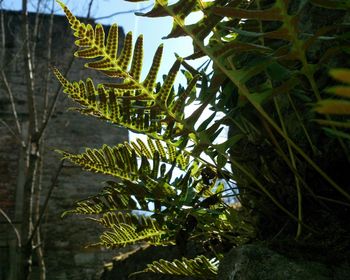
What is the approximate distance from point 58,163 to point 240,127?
5.13m

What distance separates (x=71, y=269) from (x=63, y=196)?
0.89 metres

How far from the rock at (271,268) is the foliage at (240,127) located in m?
0.06

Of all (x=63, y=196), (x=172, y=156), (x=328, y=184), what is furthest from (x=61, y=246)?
(x=328, y=184)

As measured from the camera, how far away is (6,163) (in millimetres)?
5574

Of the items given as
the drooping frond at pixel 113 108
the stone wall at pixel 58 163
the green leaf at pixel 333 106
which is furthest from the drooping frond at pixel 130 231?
the stone wall at pixel 58 163

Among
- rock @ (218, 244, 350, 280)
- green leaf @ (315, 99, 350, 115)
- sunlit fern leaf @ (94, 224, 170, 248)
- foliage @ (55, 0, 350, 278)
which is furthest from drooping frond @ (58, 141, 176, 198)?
green leaf @ (315, 99, 350, 115)

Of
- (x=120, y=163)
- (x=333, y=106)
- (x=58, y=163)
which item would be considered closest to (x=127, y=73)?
(x=120, y=163)

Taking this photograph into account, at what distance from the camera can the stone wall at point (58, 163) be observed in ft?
16.5

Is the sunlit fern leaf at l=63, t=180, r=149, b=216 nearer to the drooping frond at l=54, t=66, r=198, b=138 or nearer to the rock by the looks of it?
the drooping frond at l=54, t=66, r=198, b=138

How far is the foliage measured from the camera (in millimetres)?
681

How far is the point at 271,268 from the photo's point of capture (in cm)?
66

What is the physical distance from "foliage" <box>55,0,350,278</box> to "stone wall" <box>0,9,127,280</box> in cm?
414

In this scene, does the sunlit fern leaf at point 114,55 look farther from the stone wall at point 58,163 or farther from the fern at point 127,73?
the stone wall at point 58,163

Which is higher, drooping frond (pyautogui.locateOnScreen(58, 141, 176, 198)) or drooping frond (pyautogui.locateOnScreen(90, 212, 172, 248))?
drooping frond (pyautogui.locateOnScreen(58, 141, 176, 198))
